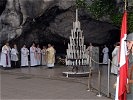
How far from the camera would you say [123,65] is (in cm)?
714

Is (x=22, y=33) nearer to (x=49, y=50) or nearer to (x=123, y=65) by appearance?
(x=49, y=50)

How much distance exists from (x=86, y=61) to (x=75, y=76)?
36.3 inches

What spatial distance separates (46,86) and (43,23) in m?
9.66

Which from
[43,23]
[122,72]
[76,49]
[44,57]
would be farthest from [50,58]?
[122,72]

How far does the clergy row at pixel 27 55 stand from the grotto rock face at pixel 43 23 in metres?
1.15

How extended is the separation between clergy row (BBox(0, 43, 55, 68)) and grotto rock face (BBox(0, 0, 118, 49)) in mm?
1149

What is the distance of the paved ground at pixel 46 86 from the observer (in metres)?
12.9

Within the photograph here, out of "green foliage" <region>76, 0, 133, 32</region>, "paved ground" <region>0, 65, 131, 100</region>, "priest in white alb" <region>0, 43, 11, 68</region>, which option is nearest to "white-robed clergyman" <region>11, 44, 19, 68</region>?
"priest in white alb" <region>0, 43, 11, 68</region>

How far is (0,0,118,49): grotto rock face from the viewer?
73.5 feet

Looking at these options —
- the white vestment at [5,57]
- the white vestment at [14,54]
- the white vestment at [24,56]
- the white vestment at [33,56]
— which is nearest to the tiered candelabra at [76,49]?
the white vestment at [14,54]

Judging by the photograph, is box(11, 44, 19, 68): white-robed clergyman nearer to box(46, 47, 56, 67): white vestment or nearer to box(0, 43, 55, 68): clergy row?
box(0, 43, 55, 68): clergy row

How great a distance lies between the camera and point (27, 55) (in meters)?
22.9

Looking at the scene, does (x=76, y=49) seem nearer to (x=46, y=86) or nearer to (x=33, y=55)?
(x=46, y=86)

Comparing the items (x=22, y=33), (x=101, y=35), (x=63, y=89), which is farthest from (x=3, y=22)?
(x=63, y=89)
